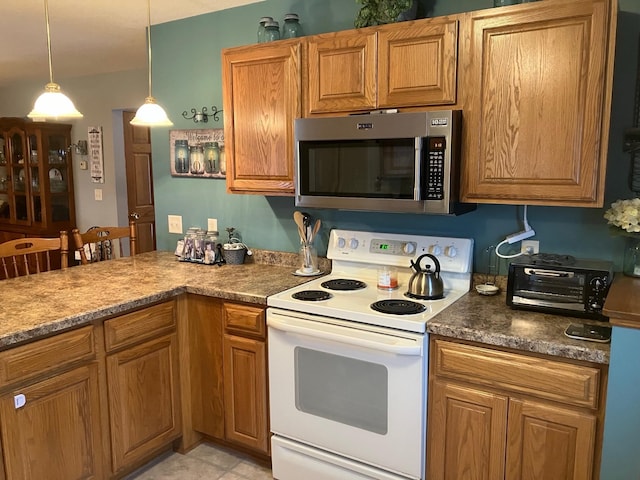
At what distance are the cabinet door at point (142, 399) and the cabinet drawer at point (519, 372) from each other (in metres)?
1.28

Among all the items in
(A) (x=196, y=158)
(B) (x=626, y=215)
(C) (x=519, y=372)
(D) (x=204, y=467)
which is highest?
(A) (x=196, y=158)

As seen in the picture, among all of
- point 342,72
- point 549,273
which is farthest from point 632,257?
point 342,72

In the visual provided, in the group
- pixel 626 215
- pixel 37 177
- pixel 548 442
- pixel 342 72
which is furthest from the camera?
pixel 37 177

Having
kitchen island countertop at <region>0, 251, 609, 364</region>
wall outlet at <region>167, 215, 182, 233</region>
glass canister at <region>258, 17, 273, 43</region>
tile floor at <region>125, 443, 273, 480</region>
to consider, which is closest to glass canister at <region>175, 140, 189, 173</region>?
wall outlet at <region>167, 215, 182, 233</region>

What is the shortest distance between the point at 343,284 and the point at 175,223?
4.77 feet

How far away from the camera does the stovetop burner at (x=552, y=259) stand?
202 cm

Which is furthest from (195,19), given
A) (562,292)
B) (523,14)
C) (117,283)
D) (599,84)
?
(562,292)

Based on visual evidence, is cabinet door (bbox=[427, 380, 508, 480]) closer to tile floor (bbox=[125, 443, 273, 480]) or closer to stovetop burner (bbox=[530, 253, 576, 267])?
stovetop burner (bbox=[530, 253, 576, 267])

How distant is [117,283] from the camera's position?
256 cm

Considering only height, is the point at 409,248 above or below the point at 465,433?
above

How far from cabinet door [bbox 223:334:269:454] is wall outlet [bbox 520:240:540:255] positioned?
1.23 meters

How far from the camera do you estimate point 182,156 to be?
330 cm

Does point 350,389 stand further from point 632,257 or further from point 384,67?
point 384,67

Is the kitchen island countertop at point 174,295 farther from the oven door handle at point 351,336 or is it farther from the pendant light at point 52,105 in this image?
the pendant light at point 52,105
